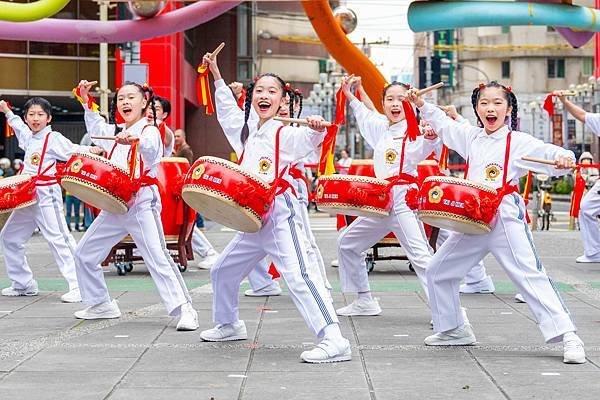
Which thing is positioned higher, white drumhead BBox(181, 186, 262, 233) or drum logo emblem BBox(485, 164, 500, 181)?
drum logo emblem BBox(485, 164, 500, 181)

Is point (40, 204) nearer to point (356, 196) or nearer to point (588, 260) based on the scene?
point (356, 196)

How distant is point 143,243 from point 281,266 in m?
1.64

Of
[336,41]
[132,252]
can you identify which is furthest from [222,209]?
A: [336,41]

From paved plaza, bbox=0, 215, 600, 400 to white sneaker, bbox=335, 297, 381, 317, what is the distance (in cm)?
10

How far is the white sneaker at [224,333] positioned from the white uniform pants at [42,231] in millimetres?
2853

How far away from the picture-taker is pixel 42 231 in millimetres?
10109

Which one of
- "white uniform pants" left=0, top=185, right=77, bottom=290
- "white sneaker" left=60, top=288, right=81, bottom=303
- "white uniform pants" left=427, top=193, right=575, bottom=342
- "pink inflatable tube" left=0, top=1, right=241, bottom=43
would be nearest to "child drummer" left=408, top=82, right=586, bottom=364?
"white uniform pants" left=427, top=193, right=575, bottom=342

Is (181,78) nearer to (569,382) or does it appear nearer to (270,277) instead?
(270,277)

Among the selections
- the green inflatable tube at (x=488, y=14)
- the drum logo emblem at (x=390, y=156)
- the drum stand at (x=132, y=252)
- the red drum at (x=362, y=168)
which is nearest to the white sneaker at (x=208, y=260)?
the drum stand at (x=132, y=252)

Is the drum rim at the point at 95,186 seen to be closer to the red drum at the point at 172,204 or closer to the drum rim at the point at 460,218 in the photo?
the drum rim at the point at 460,218

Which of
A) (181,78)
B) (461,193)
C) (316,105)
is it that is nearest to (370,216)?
(461,193)

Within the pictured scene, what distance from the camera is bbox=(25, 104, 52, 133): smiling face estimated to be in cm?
1001

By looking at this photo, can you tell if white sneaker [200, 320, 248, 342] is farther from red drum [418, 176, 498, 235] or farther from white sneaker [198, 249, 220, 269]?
white sneaker [198, 249, 220, 269]

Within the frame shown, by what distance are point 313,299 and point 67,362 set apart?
4.73 feet
